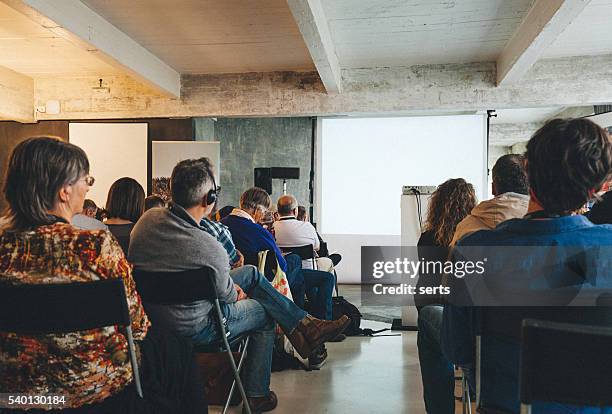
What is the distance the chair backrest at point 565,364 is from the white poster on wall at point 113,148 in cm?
747

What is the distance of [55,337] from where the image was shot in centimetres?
144

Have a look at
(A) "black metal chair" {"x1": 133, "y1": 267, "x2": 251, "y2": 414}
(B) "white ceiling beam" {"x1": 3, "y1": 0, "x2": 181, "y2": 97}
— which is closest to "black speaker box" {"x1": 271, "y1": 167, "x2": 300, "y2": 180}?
(B) "white ceiling beam" {"x1": 3, "y1": 0, "x2": 181, "y2": 97}

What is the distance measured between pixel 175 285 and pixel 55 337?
0.75 m

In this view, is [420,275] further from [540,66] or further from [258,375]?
[540,66]

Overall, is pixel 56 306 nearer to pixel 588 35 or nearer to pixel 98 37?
pixel 98 37

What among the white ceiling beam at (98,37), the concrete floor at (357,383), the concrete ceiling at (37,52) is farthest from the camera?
the concrete ceiling at (37,52)

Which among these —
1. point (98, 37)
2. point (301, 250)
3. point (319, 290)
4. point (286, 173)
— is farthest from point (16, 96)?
point (319, 290)

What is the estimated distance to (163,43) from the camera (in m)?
6.27

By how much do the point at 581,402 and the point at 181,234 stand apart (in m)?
1.66

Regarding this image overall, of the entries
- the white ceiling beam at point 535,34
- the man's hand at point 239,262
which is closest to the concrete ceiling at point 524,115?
the white ceiling beam at point 535,34

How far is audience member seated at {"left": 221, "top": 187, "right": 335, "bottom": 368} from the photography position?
11.3 ft

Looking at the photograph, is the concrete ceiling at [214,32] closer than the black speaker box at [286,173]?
Yes

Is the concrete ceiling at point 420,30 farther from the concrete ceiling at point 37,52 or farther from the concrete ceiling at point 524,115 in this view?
the concrete ceiling at point 524,115

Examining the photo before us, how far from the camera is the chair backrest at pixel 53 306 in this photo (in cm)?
140
